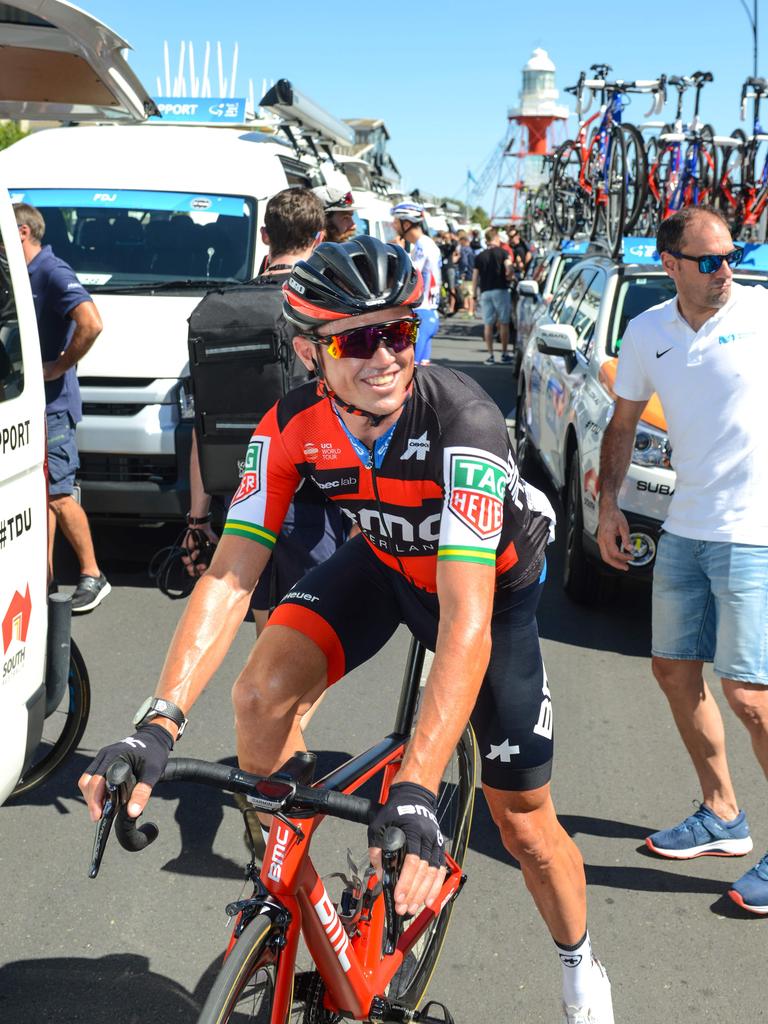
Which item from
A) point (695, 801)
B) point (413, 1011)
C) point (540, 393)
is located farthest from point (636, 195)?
point (413, 1011)

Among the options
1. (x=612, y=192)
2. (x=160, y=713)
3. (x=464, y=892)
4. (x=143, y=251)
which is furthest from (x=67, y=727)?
(x=612, y=192)

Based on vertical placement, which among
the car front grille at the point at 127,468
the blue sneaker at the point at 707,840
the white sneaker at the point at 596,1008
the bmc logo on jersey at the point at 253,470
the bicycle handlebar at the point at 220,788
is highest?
the bmc logo on jersey at the point at 253,470

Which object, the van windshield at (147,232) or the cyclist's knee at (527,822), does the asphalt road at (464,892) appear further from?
the van windshield at (147,232)

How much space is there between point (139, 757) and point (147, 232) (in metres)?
6.74

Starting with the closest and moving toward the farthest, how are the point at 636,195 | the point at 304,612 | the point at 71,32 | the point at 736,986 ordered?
1. the point at 304,612
2. the point at 736,986
3. the point at 71,32
4. the point at 636,195

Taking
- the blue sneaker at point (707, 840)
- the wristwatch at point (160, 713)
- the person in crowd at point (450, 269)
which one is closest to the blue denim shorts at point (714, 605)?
the blue sneaker at point (707, 840)

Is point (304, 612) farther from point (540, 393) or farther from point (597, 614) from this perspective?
point (540, 393)

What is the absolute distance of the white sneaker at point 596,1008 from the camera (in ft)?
9.66

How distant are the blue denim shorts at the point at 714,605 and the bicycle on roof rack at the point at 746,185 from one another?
7.86m

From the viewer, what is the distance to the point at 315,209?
450 centimetres

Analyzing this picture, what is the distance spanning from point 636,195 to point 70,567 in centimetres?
593

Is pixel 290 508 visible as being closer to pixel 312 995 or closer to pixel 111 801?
pixel 312 995

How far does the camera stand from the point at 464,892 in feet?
12.4

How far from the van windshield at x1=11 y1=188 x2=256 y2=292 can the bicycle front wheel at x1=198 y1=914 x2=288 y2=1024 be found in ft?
20.3
